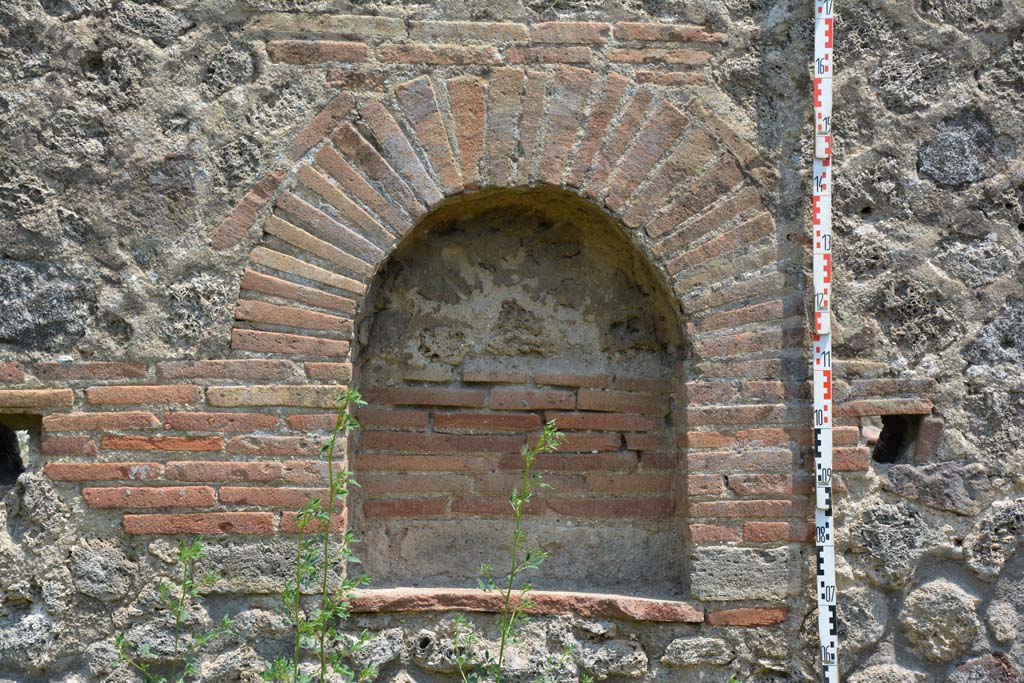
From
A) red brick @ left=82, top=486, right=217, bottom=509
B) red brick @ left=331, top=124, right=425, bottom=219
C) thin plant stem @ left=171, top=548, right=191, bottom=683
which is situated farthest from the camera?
red brick @ left=331, top=124, right=425, bottom=219

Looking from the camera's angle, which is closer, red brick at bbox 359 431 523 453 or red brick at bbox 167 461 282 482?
red brick at bbox 167 461 282 482

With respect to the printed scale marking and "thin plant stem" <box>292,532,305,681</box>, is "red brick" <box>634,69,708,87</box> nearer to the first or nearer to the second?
the printed scale marking

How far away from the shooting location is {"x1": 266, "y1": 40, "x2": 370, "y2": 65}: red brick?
3.18 meters

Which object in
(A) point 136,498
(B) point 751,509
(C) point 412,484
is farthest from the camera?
(C) point 412,484

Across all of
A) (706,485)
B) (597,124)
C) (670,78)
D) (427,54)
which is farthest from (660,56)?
(706,485)

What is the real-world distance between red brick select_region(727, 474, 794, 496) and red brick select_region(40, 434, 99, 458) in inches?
81.1

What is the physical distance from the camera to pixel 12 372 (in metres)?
3.11

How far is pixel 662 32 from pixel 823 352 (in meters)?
1.19

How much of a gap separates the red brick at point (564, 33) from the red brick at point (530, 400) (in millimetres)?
1203

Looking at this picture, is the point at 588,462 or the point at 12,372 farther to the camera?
the point at 588,462

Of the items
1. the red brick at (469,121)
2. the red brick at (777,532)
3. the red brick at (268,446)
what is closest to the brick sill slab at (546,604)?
the red brick at (777,532)

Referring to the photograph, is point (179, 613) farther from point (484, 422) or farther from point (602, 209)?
point (602, 209)

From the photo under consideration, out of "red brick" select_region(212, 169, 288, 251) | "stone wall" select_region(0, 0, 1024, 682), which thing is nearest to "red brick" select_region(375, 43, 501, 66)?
"stone wall" select_region(0, 0, 1024, 682)

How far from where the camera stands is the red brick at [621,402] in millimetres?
3469
